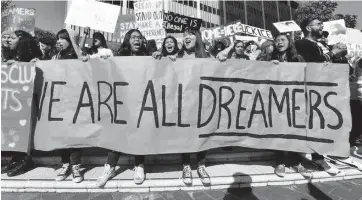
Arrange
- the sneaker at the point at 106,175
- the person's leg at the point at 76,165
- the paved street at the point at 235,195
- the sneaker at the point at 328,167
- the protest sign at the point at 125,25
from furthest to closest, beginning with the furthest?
the protest sign at the point at 125,25
the sneaker at the point at 328,167
the person's leg at the point at 76,165
the sneaker at the point at 106,175
the paved street at the point at 235,195

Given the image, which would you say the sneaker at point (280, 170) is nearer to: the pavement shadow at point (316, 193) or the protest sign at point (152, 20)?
the pavement shadow at point (316, 193)

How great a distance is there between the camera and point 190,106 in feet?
10.3

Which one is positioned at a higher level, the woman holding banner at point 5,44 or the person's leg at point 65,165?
the woman holding banner at point 5,44

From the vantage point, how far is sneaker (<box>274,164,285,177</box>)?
3123 millimetres

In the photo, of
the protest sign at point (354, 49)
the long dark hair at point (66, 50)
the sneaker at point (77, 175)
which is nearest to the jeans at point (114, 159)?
the sneaker at point (77, 175)

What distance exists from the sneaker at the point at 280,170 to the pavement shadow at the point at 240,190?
0.45m

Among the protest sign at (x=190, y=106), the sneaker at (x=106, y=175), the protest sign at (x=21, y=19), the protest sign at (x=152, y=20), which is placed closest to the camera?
the sneaker at (x=106, y=175)

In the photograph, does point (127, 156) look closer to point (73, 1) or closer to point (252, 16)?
point (73, 1)

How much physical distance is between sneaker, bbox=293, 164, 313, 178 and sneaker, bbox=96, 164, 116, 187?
2.70 meters

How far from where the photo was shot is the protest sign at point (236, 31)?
8.01 metres

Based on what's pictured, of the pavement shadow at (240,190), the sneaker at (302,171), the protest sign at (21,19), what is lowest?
the pavement shadow at (240,190)

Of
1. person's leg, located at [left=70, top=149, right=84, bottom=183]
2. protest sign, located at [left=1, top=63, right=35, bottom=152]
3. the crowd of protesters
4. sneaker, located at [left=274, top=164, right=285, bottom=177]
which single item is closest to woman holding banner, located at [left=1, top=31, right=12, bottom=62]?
the crowd of protesters

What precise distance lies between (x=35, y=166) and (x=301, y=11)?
103ft

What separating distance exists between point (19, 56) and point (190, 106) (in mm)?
2655
